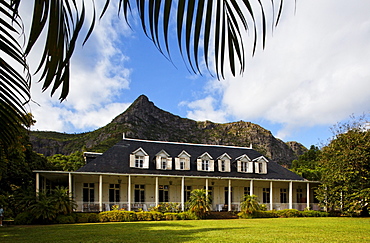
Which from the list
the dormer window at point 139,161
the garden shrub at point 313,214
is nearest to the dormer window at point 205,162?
the dormer window at point 139,161

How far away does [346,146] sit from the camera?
2734 centimetres

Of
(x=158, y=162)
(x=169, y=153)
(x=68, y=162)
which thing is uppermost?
(x=169, y=153)

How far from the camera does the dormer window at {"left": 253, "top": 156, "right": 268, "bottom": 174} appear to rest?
105ft

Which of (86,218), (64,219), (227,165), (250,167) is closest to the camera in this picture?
(64,219)

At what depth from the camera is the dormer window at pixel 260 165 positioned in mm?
32125

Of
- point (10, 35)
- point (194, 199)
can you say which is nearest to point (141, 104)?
point (194, 199)

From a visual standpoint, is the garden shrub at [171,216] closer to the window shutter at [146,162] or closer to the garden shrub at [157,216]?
the garden shrub at [157,216]

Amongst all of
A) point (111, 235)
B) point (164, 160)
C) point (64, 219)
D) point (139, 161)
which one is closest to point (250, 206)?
point (164, 160)

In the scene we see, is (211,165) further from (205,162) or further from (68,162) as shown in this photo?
(68,162)

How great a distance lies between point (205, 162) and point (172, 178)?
3.52 meters

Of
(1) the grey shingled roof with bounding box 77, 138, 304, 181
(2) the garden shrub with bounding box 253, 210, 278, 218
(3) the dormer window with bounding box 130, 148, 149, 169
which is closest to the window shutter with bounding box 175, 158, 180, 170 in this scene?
(1) the grey shingled roof with bounding box 77, 138, 304, 181

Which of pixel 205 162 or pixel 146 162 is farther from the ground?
pixel 146 162

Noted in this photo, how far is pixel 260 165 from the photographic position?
3250 cm

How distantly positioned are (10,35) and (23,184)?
27673 mm
